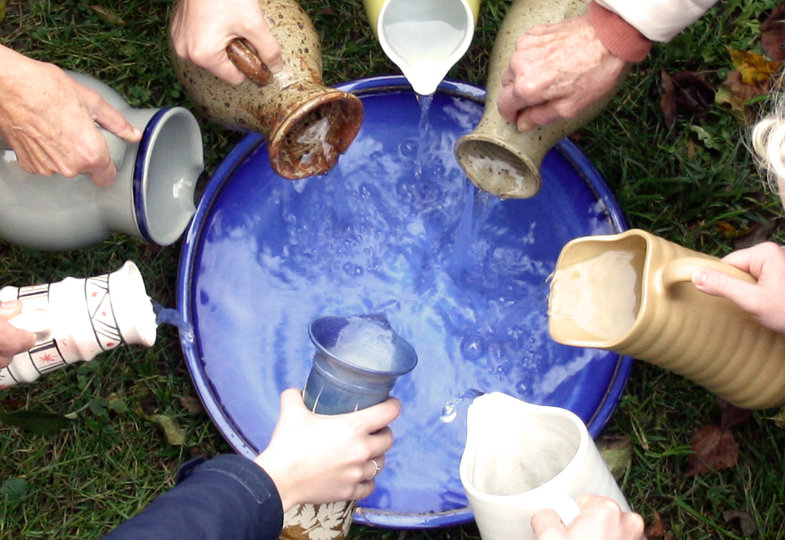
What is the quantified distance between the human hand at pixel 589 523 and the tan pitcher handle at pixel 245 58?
24.0 inches

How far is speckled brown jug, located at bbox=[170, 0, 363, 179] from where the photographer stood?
100 centimetres

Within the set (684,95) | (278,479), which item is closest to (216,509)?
(278,479)

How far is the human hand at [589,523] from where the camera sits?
2.64 feet

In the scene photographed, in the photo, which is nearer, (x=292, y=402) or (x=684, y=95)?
(x=292, y=402)

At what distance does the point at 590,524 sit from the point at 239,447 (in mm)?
621

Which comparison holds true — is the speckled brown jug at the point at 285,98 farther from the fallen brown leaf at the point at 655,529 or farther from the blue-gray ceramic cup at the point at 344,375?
the fallen brown leaf at the point at 655,529

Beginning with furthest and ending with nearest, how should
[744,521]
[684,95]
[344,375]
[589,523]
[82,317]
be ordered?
[684,95] < [744,521] < [82,317] < [344,375] < [589,523]

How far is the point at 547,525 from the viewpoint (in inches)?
31.9

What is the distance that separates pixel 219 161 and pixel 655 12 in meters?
0.77

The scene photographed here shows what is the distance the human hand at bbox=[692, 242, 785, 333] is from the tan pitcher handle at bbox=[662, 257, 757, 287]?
0.01 m

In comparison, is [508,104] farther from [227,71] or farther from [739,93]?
[739,93]

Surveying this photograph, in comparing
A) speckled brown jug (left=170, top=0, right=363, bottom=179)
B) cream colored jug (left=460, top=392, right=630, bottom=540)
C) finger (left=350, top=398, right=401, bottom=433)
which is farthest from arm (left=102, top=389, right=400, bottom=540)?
speckled brown jug (left=170, top=0, right=363, bottom=179)

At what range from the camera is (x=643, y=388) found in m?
1.34

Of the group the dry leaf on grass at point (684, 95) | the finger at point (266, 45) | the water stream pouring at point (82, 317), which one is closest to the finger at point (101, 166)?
the water stream pouring at point (82, 317)
